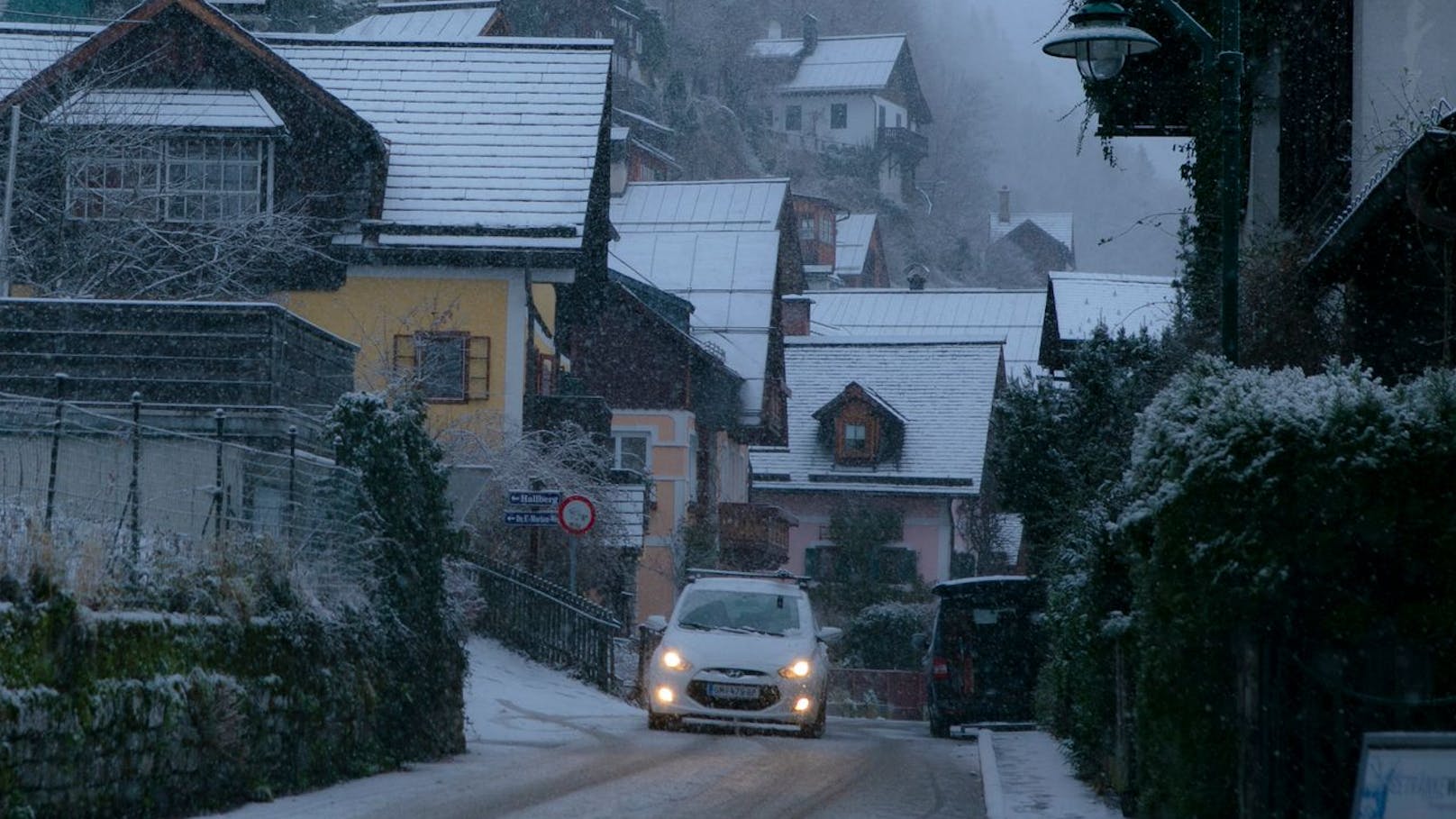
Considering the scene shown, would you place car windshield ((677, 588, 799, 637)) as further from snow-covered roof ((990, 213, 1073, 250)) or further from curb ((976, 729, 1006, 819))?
snow-covered roof ((990, 213, 1073, 250))

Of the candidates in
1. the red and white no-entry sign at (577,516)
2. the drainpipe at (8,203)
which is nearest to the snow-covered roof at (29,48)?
the drainpipe at (8,203)

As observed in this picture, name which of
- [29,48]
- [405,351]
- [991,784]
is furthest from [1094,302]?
[991,784]

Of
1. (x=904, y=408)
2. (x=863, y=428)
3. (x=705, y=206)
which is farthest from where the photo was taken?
(x=904, y=408)

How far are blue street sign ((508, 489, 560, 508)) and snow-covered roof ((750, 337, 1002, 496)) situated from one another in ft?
109

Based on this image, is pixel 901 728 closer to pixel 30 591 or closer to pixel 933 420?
pixel 30 591

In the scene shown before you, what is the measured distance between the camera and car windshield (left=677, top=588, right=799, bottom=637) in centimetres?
2177

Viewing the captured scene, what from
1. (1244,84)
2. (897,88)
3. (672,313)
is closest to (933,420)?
(672,313)

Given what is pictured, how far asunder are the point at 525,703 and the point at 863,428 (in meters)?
37.0

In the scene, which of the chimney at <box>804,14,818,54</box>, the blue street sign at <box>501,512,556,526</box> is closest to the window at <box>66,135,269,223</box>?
the blue street sign at <box>501,512,556,526</box>

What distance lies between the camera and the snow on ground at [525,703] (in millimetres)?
19625

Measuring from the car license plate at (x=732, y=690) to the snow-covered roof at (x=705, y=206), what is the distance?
121 ft

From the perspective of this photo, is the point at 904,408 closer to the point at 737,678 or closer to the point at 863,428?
the point at 863,428

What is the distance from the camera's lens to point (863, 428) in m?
59.6

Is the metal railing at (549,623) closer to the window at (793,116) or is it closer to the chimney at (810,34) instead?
the window at (793,116)
